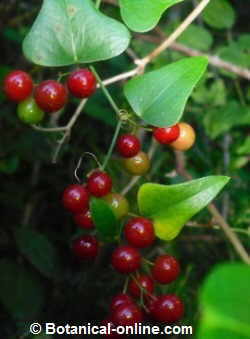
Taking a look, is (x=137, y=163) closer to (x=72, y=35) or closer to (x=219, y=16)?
(x=72, y=35)

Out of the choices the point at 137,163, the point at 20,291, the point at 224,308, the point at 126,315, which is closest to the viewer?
the point at 224,308

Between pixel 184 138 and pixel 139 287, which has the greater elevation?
pixel 184 138

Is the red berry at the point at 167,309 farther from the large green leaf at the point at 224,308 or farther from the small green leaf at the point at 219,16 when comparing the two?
the small green leaf at the point at 219,16

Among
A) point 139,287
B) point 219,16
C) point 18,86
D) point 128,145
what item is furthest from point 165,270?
point 219,16

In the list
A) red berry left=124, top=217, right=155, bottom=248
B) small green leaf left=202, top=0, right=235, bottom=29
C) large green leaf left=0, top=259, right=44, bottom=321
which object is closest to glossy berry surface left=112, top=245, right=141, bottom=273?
red berry left=124, top=217, right=155, bottom=248

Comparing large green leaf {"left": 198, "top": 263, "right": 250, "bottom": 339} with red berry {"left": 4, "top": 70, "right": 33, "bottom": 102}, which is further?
red berry {"left": 4, "top": 70, "right": 33, "bottom": 102}

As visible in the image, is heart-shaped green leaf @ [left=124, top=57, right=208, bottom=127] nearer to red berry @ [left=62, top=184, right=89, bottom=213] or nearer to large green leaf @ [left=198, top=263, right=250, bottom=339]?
red berry @ [left=62, top=184, right=89, bottom=213]

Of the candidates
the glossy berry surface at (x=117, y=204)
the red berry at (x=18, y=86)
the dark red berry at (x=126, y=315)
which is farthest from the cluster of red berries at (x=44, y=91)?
the dark red berry at (x=126, y=315)
